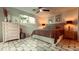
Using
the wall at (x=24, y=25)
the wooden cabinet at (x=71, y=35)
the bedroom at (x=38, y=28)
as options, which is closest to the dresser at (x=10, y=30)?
the bedroom at (x=38, y=28)

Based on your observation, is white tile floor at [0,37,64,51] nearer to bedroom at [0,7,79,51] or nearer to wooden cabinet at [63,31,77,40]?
bedroom at [0,7,79,51]

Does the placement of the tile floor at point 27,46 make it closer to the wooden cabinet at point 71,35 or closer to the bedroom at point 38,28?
the bedroom at point 38,28

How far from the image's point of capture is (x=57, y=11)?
6.57 ft

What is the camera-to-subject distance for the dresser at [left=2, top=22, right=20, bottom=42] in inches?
78.1

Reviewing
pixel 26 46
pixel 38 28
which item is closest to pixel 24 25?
pixel 38 28

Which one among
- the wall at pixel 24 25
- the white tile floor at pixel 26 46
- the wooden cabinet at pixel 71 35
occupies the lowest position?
the white tile floor at pixel 26 46

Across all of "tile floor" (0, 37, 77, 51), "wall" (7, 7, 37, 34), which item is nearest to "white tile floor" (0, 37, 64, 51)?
"tile floor" (0, 37, 77, 51)

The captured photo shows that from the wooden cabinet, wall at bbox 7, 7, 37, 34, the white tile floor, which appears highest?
wall at bbox 7, 7, 37, 34

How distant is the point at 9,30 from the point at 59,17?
961mm

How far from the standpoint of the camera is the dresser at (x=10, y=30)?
198cm

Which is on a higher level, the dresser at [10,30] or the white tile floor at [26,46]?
the dresser at [10,30]

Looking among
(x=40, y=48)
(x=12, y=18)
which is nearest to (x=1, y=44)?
(x=12, y=18)

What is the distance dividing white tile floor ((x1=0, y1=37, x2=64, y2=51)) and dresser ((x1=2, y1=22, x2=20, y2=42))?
93 millimetres

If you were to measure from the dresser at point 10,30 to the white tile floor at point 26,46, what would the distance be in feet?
0.31
